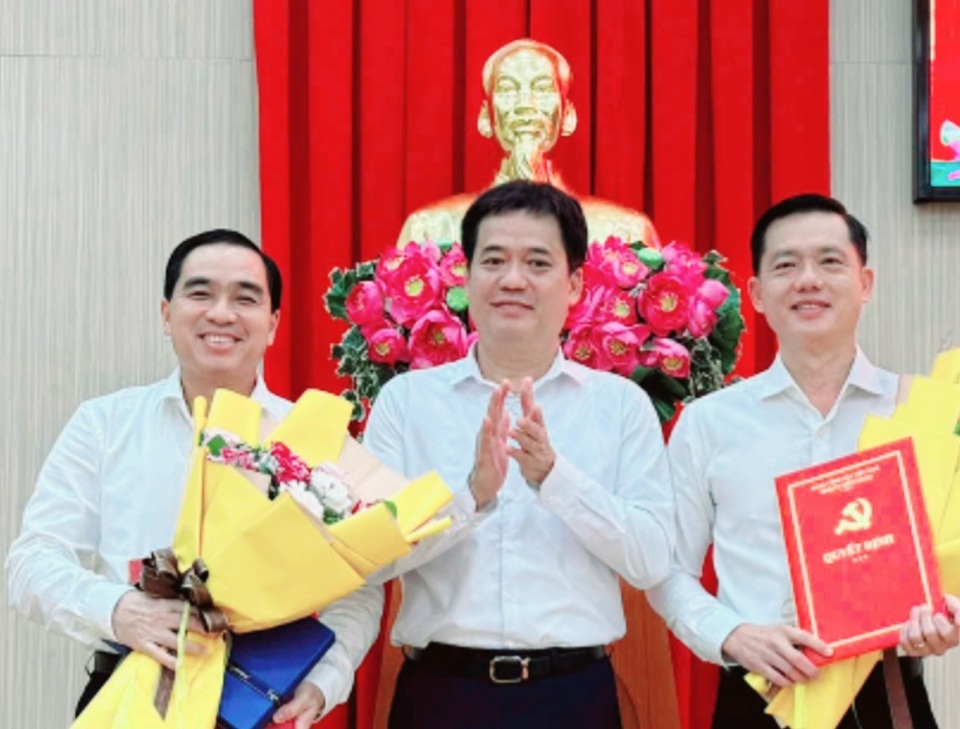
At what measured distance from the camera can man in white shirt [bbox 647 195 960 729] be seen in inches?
63.7

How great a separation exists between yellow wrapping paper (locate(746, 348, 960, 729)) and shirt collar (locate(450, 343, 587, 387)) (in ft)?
1.26

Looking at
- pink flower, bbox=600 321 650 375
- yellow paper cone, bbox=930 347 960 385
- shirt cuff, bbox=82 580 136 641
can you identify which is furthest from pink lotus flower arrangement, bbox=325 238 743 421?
shirt cuff, bbox=82 580 136 641

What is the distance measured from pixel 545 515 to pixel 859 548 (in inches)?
15.9

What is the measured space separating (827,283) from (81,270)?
2.10m

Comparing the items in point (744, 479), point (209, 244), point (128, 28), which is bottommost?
point (744, 479)

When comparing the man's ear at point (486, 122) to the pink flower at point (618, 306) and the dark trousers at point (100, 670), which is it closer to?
the pink flower at point (618, 306)

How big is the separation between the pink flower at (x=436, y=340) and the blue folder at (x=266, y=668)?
62 centimetres

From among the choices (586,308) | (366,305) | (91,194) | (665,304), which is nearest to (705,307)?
(665,304)

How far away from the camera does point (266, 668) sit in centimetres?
144

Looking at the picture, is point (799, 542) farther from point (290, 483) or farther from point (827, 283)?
point (290, 483)

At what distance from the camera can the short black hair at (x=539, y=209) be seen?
5.57ft

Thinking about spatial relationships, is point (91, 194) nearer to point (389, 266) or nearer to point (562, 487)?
point (389, 266)

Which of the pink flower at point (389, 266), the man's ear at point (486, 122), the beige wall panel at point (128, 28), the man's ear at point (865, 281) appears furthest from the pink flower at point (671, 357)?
the beige wall panel at point (128, 28)

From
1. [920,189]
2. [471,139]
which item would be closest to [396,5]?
[471,139]
